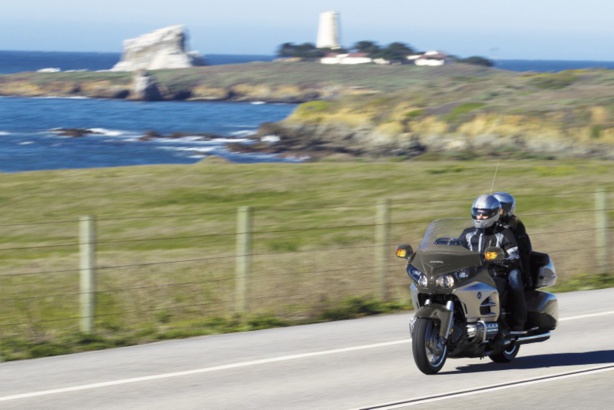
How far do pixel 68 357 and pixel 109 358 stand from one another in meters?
0.46

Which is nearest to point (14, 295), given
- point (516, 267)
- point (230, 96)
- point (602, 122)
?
point (516, 267)

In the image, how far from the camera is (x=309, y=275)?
51.7ft

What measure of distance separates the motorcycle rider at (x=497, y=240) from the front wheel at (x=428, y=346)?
82 cm

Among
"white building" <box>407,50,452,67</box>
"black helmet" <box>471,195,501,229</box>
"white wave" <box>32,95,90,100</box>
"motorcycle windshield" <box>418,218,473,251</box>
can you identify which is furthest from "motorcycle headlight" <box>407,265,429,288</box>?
"white building" <box>407,50,452,67</box>

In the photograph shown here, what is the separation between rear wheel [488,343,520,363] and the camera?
998 centimetres

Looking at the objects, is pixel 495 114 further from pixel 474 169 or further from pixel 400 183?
pixel 400 183

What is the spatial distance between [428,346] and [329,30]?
189 meters

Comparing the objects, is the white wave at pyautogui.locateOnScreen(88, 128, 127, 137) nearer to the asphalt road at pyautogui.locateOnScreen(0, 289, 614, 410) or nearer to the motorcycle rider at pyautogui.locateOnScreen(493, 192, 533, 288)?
the asphalt road at pyautogui.locateOnScreen(0, 289, 614, 410)

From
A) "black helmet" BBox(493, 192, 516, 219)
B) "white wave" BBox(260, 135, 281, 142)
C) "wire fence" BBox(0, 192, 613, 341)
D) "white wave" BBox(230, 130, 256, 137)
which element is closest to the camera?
"black helmet" BBox(493, 192, 516, 219)

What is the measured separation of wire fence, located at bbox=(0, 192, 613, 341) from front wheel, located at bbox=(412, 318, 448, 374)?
412 cm

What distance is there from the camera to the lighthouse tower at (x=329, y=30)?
195 meters

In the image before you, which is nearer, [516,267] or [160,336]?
[516,267]

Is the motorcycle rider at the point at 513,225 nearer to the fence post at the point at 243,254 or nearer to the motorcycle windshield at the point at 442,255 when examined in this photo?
the motorcycle windshield at the point at 442,255

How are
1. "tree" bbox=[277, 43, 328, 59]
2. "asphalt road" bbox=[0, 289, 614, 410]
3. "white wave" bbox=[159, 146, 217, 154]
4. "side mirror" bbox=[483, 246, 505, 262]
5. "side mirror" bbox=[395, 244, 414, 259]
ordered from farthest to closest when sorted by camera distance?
1. "tree" bbox=[277, 43, 328, 59]
2. "white wave" bbox=[159, 146, 217, 154]
3. "side mirror" bbox=[395, 244, 414, 259]
4. "side mirror" bbox=[483, 246, 505, 262]
5. "asphalt road" bbox=[0, 289, 614, 410]
